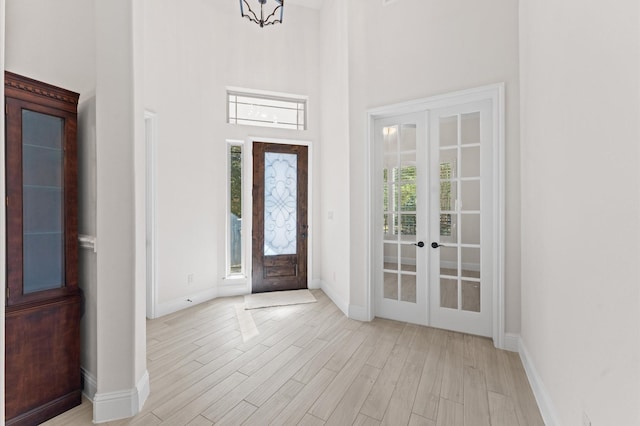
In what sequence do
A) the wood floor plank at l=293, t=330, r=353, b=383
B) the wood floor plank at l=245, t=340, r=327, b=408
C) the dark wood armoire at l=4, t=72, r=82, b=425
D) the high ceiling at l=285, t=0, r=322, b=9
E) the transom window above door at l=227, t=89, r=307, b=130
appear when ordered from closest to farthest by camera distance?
the dark wood armoire at l=4, t=72, r=82, b=425
the wood floor plank at l=245, t=340, r=327, b=408
the wood floor plank at l=293, t=330, r=353, b=383
the transom window above door at l=227, t=89, r=307, b=130
the high ceiling at l=285, t=0, r=322, b=9

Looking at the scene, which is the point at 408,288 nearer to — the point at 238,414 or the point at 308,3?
the point at 238,414

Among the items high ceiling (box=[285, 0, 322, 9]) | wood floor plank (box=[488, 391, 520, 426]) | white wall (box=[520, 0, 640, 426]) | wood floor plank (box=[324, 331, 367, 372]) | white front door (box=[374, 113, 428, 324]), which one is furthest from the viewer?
high ceiling (box=[285, 0, 322, 9])

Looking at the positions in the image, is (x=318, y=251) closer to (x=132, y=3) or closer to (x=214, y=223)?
(x=214, y=223)

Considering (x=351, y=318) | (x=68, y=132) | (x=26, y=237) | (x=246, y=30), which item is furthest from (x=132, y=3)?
(x=351, y=318)

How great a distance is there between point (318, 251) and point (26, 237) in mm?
3464

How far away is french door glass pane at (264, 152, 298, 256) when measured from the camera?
446cm

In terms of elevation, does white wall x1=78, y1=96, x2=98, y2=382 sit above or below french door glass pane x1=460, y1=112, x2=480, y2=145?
below

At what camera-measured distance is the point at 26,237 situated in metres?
1.73

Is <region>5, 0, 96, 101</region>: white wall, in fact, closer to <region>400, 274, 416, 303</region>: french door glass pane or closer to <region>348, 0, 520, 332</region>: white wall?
<region>348, 0, 520, 332</region>: white wall

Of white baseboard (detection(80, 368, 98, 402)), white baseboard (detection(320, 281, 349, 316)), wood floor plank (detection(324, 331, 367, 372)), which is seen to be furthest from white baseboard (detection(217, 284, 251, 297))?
white baseboard (detection(80, 368, 98, 402))

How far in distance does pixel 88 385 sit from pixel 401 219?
3120 mm

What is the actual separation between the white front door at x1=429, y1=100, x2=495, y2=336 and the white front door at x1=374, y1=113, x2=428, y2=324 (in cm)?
12

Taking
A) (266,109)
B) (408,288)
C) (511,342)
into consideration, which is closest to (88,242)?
(408,288)

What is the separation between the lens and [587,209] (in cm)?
131
